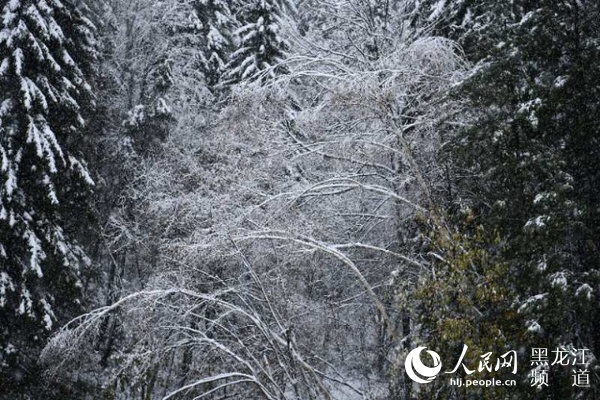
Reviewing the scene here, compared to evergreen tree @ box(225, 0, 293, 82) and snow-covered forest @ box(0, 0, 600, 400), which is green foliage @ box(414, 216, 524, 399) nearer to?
snow-covered forest @ box(0, 0, 600, 400)

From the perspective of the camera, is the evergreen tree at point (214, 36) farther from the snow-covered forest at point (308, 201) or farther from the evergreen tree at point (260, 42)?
the evergreen tree at point (260, 42)

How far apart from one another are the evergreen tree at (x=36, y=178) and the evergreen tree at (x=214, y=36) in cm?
632

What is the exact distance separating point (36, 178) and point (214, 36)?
918 centimetres

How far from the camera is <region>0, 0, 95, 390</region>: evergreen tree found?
11469 mm

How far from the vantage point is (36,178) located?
1213 cm

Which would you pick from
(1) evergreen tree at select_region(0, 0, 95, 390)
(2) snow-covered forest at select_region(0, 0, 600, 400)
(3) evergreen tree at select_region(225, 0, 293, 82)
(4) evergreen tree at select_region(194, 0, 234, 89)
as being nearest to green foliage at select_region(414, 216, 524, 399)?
(2) snow-covered forest at select_region(0, 0, 600, 400)

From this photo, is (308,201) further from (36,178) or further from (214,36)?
(214,36)

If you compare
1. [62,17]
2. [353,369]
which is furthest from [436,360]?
[62,17]

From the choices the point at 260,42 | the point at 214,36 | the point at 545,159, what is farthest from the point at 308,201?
the point at 214,36

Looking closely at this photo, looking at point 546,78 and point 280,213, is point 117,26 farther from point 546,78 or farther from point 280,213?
point 546,78

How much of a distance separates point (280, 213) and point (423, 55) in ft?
11.3

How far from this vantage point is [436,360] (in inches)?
273

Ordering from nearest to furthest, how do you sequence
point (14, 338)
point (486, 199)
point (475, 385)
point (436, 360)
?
point (475, 385) → point (436, 360) → point (486, 199) → point (14, 338)

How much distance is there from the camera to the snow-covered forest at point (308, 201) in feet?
22.1
